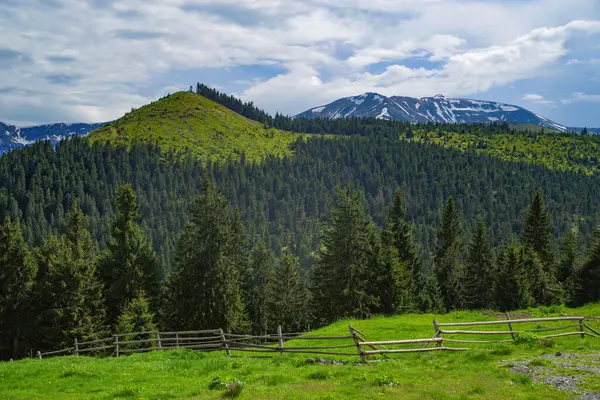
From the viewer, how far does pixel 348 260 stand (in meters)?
→ 48.6

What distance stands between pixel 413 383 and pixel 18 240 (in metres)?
45.4

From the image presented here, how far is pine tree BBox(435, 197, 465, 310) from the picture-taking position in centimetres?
6153

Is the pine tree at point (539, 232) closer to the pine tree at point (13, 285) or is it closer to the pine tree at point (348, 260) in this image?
the pine tree at point (348, 260)

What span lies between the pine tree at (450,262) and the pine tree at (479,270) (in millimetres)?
1638

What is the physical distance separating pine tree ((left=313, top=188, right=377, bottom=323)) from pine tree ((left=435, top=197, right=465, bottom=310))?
15933mm

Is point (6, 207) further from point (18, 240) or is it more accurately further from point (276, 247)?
point (18, 240)

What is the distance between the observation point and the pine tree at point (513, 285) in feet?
180

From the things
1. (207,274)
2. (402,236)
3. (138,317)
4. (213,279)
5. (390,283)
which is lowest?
(138,317)

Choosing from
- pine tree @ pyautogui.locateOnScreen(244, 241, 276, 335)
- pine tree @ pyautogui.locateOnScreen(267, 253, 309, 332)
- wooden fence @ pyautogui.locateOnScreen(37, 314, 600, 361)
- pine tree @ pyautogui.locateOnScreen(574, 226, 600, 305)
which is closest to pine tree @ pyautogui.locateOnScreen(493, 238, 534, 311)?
pine tree @ pyautogui.locateOnScreen(574, 226, 600, 305)

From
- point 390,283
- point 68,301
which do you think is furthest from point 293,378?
point 68,301

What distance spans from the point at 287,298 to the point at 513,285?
29751mm

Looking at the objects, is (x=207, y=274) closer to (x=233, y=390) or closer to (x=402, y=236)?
(x=402, y=236)

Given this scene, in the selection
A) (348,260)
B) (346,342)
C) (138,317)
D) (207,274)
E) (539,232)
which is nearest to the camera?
(346,342)

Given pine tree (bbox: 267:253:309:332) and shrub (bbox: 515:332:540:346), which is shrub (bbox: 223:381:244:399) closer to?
shrub (bbox: 515:332:540:346)
